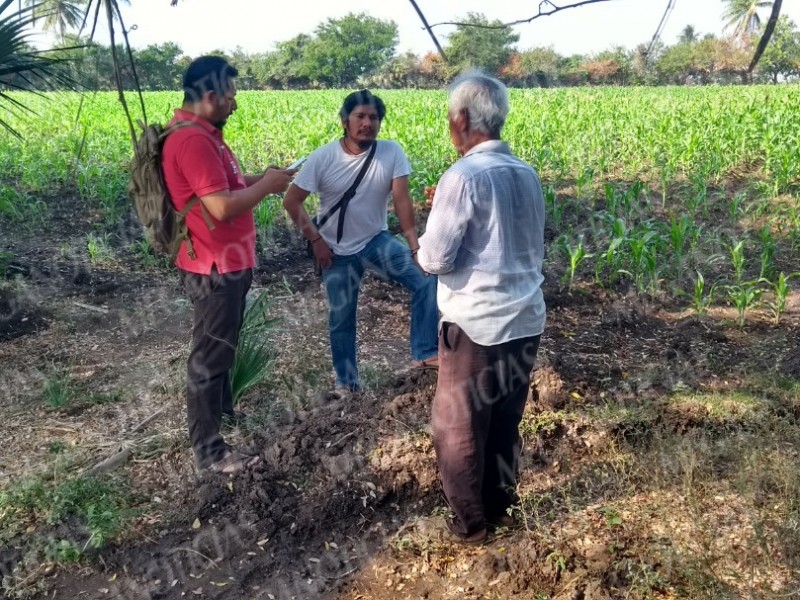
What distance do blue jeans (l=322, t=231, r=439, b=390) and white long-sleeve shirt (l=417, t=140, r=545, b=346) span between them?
49.9 inches

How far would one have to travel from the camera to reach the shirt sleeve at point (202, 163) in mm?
2766

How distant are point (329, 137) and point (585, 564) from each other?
9.85 m

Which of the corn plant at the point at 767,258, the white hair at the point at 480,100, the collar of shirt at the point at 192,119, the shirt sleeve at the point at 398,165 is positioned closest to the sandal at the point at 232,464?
the collar of shirt at the point at 192,119

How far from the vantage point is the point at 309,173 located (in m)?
3.56

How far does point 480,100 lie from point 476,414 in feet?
3.31

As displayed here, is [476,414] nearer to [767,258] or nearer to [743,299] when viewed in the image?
[743,299]

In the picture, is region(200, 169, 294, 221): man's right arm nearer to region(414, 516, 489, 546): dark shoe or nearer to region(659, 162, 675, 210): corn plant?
region(414, 516, 489, 546): dark shoe

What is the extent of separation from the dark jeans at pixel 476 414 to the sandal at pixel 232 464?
98 cm

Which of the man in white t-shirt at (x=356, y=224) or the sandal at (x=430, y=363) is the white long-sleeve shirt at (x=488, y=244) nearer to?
the man in white t-shirt at (x=356, y=224)

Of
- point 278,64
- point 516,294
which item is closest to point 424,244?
point 516,294

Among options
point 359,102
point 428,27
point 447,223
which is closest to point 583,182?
point 359,102

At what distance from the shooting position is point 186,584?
108 inches

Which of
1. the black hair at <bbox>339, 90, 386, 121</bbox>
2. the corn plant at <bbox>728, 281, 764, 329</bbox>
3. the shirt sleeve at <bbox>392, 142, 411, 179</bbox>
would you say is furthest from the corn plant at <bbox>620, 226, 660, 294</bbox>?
the black hair at <bbox>339, 90, 386, 121</bbox>

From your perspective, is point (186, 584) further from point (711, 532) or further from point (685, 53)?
point (685, 53)
